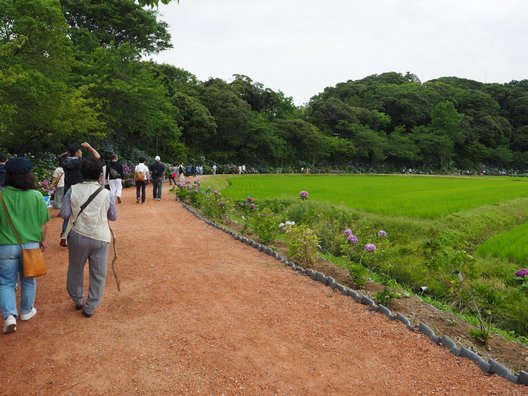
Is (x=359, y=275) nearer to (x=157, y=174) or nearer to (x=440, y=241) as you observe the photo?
(x=440, y=241)

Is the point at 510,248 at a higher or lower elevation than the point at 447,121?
lower

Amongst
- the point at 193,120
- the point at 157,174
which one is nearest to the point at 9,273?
the point at 157,174

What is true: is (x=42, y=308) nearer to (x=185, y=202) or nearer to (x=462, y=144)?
(x=185, y=202)

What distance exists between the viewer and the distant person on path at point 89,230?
155 inches

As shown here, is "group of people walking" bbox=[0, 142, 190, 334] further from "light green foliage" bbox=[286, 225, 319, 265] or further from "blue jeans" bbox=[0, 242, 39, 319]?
"light green foliage" bbox=[286, 225, 319, 265]

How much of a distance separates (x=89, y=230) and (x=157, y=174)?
1044 cm

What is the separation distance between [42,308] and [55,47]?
1363 cm

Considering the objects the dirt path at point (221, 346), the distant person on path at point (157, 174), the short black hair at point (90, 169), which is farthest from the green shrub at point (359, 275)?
the distant person on path at point (157, 174)

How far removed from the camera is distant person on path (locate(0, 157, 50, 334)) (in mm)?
3699

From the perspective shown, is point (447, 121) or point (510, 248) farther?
point (447, 121)

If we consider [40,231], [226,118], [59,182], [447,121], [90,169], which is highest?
[447,121]

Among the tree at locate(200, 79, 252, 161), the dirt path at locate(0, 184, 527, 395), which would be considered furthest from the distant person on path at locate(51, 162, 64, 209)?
the tree at locate(200, 79, 252, 161)

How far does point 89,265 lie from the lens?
160 inches

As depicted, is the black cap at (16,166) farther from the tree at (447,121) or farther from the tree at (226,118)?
the tree at (447,121)
